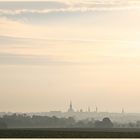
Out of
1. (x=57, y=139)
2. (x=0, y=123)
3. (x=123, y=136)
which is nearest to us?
(x=57, y=139)

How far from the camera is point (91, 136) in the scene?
77.3ft

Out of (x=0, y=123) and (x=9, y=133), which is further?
(x=0, y=123)

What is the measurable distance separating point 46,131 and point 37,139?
2.08 meters

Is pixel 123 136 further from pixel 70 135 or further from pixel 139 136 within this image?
pixel 70 135

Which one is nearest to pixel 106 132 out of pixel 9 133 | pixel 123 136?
pixel 123 136

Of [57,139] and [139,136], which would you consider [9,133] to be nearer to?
[57,139]

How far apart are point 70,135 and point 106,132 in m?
1.59

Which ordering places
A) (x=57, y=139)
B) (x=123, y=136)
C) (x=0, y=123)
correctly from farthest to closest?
(x=0, y=123)
(x=123, y=136)
(x=57, y=139)

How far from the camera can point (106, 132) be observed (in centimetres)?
2427

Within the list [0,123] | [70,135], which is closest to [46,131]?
[70,135]

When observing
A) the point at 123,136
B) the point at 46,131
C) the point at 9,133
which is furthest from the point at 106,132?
the point at 9,133

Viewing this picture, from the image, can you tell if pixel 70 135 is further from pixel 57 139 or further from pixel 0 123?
pixel 0 123

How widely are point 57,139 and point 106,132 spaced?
2893 millimetres

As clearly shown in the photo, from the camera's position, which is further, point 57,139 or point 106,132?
point 106,132
